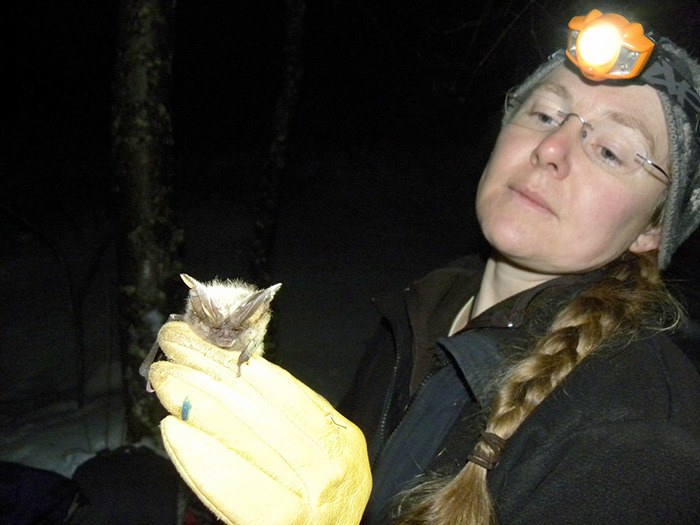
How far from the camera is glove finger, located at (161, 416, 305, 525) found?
1.69 metres

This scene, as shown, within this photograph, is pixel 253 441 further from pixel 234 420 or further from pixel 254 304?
pixel 254 304

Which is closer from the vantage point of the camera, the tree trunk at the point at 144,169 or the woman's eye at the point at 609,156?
the woman's eye at the point at 609,156

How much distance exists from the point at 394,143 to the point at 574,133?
22.6 metres

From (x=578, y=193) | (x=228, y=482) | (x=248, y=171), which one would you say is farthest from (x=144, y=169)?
(x=248, y=171)

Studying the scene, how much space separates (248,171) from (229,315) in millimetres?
15009

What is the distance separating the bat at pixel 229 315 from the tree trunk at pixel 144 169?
1974 mm

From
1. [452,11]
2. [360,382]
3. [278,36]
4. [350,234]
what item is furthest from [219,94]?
[360,382]

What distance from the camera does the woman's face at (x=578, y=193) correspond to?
Result: 1.89 metres

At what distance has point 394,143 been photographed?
2383 centimetres

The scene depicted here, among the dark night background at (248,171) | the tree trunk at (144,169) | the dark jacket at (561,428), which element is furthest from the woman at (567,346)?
the tree trunk at (144,169)

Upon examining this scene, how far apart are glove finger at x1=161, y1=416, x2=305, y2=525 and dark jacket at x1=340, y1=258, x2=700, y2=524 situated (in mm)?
486

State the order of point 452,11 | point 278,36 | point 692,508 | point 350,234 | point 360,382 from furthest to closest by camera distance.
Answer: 1. point 278,36
2. point 350,234
3. point 452,11
4. point 360,382
5. point 692,508

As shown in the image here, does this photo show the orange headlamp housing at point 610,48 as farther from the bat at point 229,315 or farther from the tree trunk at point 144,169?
the tree trunk at point 144,169

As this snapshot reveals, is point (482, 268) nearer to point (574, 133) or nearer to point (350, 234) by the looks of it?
point (574, 133)
